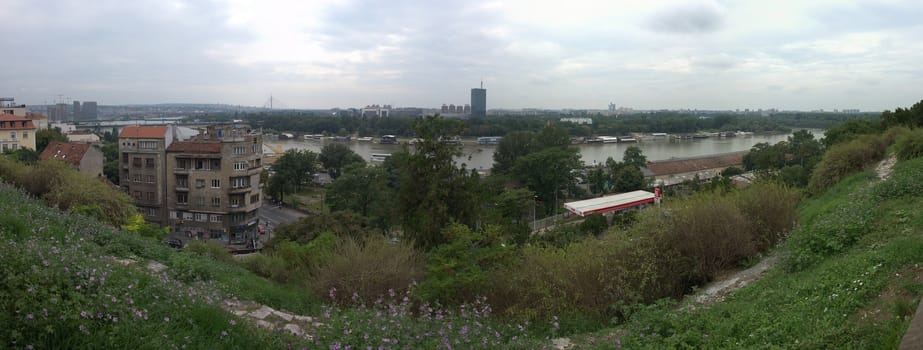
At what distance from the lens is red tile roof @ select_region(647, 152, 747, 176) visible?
28812 millimetres

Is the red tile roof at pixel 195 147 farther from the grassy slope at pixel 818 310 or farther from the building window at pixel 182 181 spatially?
the grassy slope at pixel 818 310

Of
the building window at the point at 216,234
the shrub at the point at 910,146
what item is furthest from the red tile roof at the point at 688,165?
the shrub at the point at 910,146

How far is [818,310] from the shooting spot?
2.93 m

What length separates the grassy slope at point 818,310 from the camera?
102 inches

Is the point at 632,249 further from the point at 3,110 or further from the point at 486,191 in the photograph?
the point at 3,110

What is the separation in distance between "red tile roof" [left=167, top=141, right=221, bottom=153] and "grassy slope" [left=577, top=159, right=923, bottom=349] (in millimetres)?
14305

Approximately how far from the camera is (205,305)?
2.90 meters

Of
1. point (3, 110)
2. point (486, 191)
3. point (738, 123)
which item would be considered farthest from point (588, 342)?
point (738, 123)

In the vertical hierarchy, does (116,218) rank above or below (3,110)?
below

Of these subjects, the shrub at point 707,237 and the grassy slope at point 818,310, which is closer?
the grassy slope at point 818,310

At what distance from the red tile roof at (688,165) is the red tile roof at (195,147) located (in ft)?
65.0

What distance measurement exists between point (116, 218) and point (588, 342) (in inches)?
275

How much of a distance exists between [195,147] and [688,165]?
23692 mm

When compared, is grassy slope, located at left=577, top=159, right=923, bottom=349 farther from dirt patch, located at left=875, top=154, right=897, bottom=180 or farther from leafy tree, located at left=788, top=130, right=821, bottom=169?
leafy tree, located at left=788, top=130, right=821, bottom=169
